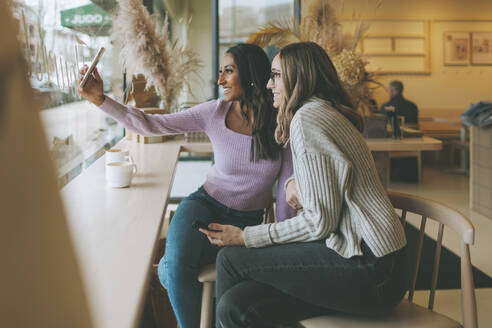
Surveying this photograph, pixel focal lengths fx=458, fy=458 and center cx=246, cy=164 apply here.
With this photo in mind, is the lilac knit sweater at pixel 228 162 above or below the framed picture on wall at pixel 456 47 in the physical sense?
below

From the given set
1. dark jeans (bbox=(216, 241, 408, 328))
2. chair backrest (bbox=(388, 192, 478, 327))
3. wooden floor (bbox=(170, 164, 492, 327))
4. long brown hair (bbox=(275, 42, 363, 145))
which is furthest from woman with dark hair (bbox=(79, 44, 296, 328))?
wooden floor (bbox=(170, 164, 492, 327))

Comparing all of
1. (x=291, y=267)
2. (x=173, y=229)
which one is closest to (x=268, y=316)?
(x=291, y=267)

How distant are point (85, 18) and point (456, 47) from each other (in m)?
7.02

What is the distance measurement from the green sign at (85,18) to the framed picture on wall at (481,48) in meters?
6.89

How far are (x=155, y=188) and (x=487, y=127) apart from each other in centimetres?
337

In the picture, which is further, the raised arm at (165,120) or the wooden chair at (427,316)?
the raised arm at (165,120)

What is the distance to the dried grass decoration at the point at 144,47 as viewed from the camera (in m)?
2.64

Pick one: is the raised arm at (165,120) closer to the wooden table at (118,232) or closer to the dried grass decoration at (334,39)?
the wooden table at (118,232)

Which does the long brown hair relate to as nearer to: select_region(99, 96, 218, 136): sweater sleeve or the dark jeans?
the dark jeans

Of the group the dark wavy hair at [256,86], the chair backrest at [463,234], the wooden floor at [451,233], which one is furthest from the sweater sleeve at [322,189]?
the wooden floor at [451,233]

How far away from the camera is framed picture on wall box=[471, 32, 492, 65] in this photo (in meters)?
7.73

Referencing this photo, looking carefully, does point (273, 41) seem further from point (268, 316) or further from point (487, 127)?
point (268, 316)

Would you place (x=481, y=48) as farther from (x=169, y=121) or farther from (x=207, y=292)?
(x=207, y=292)

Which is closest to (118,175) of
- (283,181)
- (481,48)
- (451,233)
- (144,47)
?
(283,181)
